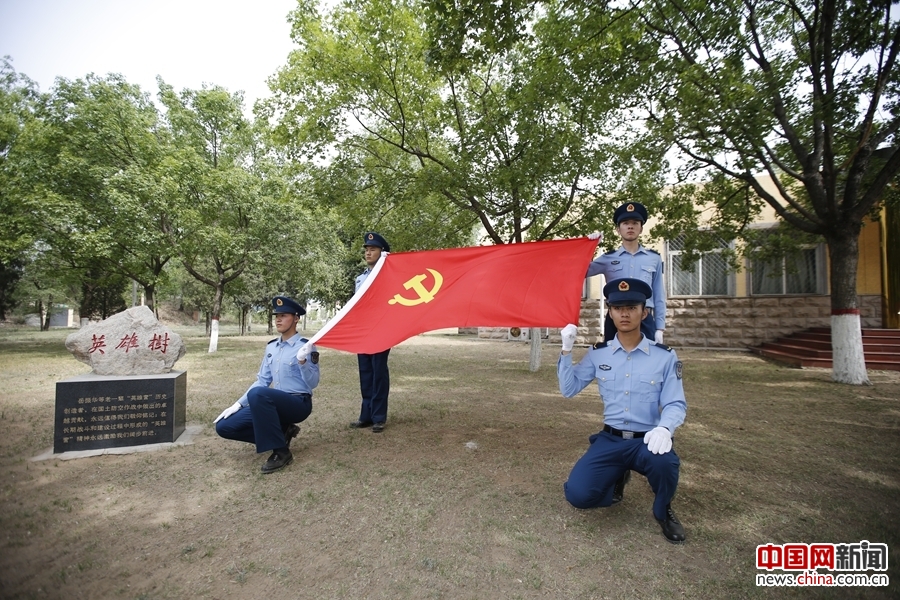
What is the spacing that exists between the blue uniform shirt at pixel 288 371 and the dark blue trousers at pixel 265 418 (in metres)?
0.12

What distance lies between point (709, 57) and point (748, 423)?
680 cm

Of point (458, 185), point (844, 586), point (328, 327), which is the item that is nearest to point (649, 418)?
point (844, 586)

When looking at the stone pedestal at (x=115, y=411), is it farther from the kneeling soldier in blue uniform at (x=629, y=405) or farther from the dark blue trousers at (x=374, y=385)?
the kneeling soldier in blue uniform at (x=629, y=405)

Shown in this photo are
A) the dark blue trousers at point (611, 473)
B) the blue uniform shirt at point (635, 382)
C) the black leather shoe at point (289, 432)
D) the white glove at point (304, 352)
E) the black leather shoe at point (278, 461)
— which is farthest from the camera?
the black leather shoe at point (289, 432)

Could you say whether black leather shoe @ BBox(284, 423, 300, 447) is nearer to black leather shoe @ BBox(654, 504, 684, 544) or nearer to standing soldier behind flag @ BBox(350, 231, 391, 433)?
standing soldier behind flag @ BBox(350, 231, 391, 433)

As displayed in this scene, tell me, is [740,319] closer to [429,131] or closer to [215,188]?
[429,131]

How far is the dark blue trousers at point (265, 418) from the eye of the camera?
3.88 metres

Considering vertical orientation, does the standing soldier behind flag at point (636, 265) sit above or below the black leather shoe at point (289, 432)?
above

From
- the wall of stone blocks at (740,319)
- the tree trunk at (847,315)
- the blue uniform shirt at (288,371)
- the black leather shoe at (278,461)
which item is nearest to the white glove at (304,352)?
the blue uniform shirt at (288,371)

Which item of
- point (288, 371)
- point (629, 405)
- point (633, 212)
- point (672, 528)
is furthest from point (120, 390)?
point (633, 212)

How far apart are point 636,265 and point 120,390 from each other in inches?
202

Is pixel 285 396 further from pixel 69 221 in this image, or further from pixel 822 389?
pixel 69 221

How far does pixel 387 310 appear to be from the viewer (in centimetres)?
427

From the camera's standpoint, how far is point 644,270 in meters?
3.82
